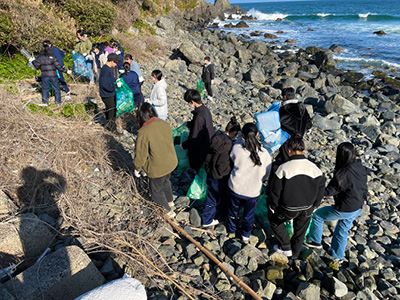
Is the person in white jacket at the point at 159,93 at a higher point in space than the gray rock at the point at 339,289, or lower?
higher

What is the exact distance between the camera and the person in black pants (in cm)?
523

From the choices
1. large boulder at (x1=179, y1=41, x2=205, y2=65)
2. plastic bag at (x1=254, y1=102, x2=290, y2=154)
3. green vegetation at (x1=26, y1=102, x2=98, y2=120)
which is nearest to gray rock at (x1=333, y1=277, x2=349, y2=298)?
plastic bag at (x1=254, y1=102, x2=290, y2=154)

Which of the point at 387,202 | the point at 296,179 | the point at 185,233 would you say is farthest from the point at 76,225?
the point at 387,202

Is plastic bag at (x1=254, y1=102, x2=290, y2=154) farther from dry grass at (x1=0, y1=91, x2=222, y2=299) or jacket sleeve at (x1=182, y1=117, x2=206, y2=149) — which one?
dry grass at (x1=0, y1=91, x2=222, y2=299)

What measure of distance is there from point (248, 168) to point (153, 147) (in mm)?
1333

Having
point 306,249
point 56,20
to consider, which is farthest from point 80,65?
point 306,249

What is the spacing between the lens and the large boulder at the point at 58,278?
242cm

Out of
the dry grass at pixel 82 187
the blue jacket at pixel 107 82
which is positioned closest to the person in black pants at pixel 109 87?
the blue jacket at pixel 107 82

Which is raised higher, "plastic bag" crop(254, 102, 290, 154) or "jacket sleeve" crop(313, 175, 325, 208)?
"plastic bag" crop(254, 102, 290, 154)

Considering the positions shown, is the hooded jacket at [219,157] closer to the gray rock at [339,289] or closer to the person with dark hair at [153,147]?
the person with dark hair at [153,147]

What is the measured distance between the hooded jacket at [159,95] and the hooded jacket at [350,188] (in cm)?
350

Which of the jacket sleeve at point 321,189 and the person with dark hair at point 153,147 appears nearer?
the jacket sleeve at point 321,189

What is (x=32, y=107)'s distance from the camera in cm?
618

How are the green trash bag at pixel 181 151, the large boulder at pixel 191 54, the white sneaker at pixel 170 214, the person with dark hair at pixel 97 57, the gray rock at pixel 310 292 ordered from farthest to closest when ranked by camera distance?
the large boulder at pixel 191 54
the person with dark hair at pixel 97 57
the green trash bag at pixel 181 151
the white sneaker at pixel 170 214
the gray rock at pixel 310 292
